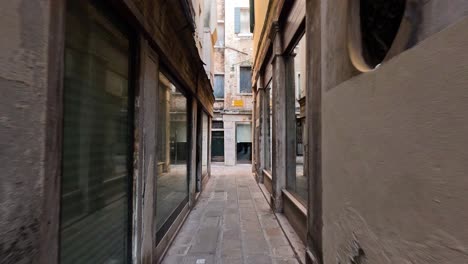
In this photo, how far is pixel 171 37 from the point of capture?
12.0 feet

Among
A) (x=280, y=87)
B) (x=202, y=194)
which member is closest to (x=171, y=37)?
(x=280, y=87)

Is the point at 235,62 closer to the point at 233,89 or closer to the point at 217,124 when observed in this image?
the point at 233,89

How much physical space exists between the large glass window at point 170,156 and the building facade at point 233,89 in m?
10.4

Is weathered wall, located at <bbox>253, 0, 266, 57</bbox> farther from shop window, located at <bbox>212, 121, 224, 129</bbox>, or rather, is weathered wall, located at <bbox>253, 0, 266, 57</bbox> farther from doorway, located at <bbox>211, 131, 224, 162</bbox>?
doorway, located at <bbox>211, 131, 224, 162</bbox>

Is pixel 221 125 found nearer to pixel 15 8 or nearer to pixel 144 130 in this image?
pixel 144 130

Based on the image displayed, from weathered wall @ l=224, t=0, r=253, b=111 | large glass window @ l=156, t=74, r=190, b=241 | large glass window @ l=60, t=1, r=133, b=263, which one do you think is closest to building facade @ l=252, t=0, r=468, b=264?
large glass window @ l=60, t=1, r=133, b=263

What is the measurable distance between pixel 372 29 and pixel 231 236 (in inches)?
134

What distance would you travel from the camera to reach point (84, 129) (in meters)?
1.73

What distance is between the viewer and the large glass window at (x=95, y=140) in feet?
5.12

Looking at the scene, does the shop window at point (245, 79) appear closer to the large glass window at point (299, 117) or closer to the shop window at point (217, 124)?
the shop window at point (217, 124)

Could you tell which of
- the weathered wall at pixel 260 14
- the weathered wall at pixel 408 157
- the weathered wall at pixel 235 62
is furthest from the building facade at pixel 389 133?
the weathered wall at pixel 235 62

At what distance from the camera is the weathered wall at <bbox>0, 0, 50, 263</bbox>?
3.21ft

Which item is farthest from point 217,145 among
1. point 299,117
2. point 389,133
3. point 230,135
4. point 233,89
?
point 389,133

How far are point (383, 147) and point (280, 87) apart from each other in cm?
440
